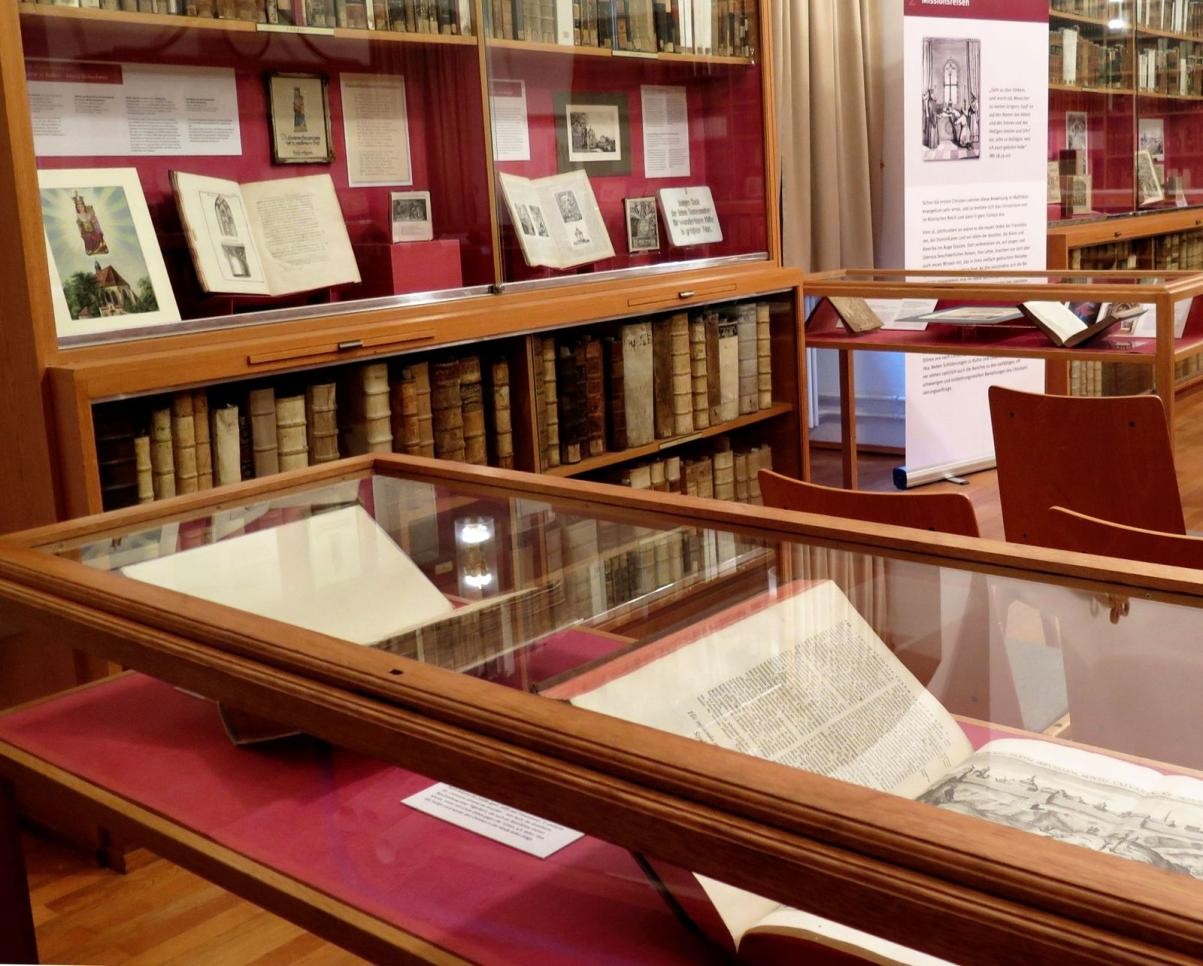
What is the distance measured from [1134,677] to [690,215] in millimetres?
3476

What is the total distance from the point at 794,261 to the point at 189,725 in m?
4.35

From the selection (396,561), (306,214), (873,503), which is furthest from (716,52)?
(396,561)

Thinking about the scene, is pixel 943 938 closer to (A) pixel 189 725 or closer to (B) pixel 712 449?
(A) pixel 189 725

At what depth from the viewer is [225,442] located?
2822mm

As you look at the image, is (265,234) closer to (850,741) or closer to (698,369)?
(698,369)

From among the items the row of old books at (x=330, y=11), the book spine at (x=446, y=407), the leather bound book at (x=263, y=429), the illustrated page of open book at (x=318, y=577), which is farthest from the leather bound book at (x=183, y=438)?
the illustrated page of open book at (x=318, y=577)

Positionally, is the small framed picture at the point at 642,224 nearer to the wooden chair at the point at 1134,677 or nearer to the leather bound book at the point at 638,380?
the leather bound book at the point at 638,380

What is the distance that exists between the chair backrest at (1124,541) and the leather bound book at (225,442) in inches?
66.2

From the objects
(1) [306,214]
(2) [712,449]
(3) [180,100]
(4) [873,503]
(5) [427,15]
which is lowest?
(2) [712,449]

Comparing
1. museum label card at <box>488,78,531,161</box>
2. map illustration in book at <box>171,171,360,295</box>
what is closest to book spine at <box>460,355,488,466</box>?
map illustration in book at <box>171,171,360,295</box>

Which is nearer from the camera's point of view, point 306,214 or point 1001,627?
point 1001,627

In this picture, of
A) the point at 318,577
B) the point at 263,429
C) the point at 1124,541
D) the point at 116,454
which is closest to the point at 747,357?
the point at 263,429

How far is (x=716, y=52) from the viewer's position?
4207 mm

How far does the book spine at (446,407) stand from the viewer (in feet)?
10.8
